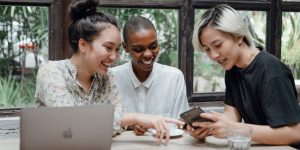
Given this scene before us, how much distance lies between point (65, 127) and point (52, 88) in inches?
16.4

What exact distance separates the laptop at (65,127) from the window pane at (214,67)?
5.07 feet

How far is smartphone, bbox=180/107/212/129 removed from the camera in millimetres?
1646

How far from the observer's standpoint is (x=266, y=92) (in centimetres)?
169

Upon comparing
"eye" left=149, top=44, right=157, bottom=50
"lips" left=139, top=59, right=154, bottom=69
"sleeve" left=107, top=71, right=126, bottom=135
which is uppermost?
"eye" left=149, top=44, right=157, bottom=50

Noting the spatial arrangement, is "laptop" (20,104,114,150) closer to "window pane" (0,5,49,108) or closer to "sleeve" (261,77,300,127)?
"sleeve" (261,77,300,127)

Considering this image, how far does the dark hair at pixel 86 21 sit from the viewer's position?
1.85 m

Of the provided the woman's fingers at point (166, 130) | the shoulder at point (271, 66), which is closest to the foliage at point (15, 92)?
the woman's fingers at point (166, 130)

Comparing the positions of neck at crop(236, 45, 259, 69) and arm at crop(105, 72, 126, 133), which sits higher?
neck at crop(236, 45, 259, 69)

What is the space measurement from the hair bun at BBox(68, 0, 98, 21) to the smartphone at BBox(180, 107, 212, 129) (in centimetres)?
69

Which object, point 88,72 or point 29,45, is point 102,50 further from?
point 29,45

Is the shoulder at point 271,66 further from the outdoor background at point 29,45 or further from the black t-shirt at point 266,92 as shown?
the outdoor background at point 29,45

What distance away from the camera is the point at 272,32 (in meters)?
2.98

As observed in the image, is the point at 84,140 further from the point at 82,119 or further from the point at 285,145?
the point at 285,145

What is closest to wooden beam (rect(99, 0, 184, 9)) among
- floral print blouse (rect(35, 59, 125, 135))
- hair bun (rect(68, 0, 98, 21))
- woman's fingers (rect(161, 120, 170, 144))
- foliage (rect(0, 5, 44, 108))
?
foliage (rect(0, 5, 44, 108))
